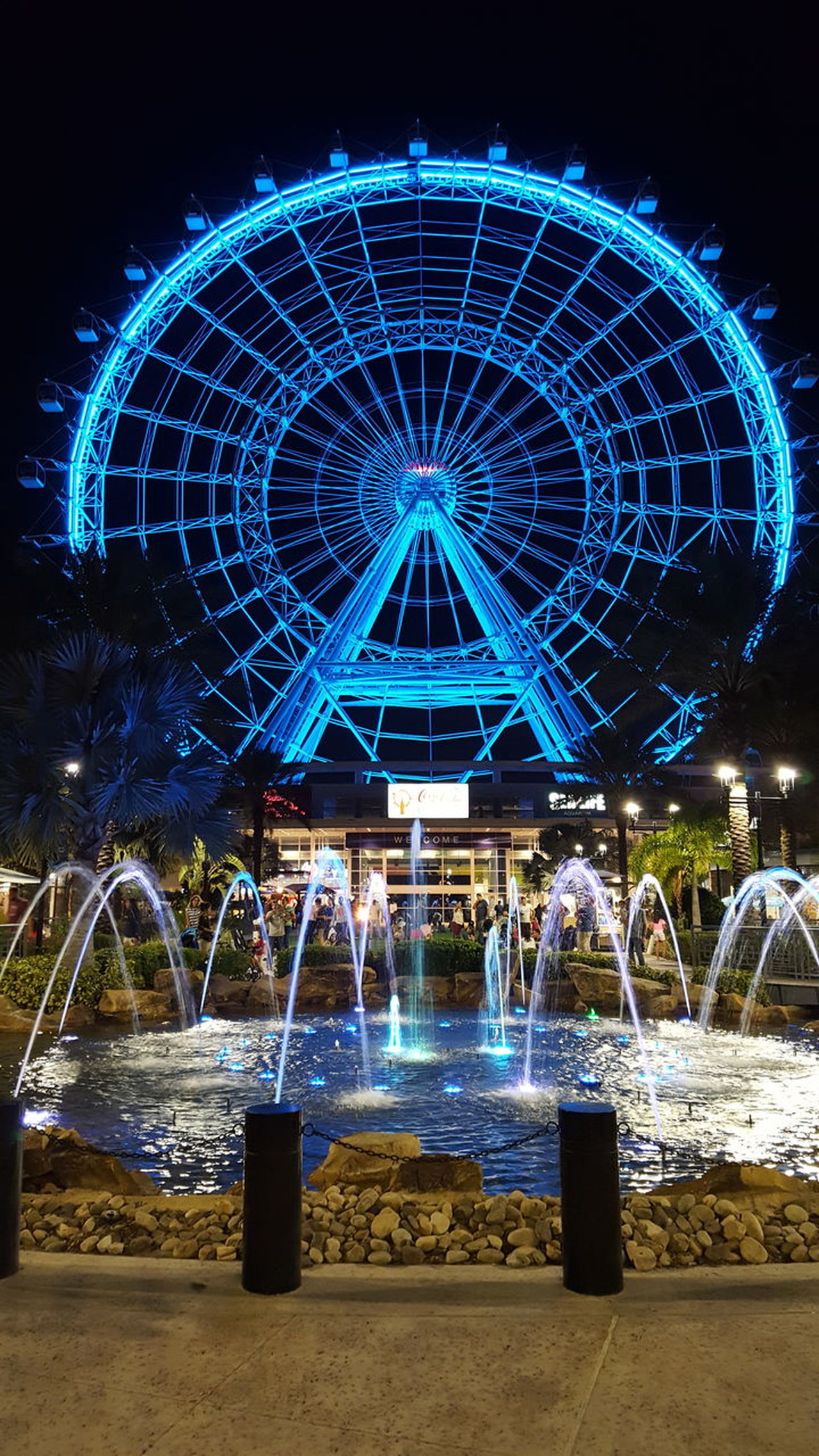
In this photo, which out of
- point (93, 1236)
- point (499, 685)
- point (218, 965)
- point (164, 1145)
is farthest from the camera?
point (499, 685)

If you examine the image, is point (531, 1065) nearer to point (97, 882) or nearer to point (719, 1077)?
point (719, 1077)

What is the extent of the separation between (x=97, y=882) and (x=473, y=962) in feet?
27.0

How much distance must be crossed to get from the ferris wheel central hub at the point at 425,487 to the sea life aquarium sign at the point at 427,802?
11.9 metres

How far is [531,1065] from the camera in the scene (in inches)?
519

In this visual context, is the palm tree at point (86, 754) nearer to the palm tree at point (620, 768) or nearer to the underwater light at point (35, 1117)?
the underwater light at point (35, 1117)

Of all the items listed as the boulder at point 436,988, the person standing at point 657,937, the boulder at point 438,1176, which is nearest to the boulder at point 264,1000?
the boulder at point 436,988

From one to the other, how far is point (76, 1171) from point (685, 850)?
2903cm

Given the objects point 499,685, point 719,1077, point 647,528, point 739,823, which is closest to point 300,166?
point 647,528

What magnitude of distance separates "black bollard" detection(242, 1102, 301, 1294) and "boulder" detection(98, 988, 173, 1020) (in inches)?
529

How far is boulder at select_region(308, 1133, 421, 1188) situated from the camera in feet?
22.2

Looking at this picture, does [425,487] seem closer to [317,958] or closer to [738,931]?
[317,958]

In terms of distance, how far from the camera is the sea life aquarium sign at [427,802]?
136 feet

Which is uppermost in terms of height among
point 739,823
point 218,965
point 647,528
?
point 647,528

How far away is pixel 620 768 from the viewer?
1350 inches
